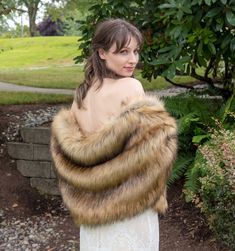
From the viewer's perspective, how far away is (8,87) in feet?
36.2

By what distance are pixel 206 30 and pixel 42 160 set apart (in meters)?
2.67

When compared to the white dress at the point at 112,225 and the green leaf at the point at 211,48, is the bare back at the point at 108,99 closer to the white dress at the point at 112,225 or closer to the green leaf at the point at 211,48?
the white dress at the point at 112,225

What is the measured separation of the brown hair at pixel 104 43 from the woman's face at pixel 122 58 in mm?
17

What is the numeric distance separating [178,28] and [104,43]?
2.41 meters

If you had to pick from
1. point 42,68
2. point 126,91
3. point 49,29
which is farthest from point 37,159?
point 49,29

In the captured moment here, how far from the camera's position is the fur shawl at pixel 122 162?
2.52 metres

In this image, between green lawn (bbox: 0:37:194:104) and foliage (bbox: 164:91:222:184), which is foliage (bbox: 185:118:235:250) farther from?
green lawn (bbox: 0:37:194:104)

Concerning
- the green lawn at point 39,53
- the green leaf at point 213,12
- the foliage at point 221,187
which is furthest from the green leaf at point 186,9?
the green lawn at point 39,53

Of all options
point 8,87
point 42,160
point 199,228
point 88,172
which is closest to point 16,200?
point 42,160

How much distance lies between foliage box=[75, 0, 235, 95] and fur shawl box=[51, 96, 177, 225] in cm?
199

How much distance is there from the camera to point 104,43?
2.56 meters

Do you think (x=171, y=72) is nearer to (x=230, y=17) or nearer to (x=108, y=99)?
(x=230, y=17)

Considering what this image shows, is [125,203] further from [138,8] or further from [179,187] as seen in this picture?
[138,8]

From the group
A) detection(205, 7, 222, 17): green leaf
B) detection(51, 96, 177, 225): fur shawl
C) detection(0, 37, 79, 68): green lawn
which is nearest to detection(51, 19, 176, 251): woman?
detection(51, 96, 177, 225): fur shawl
